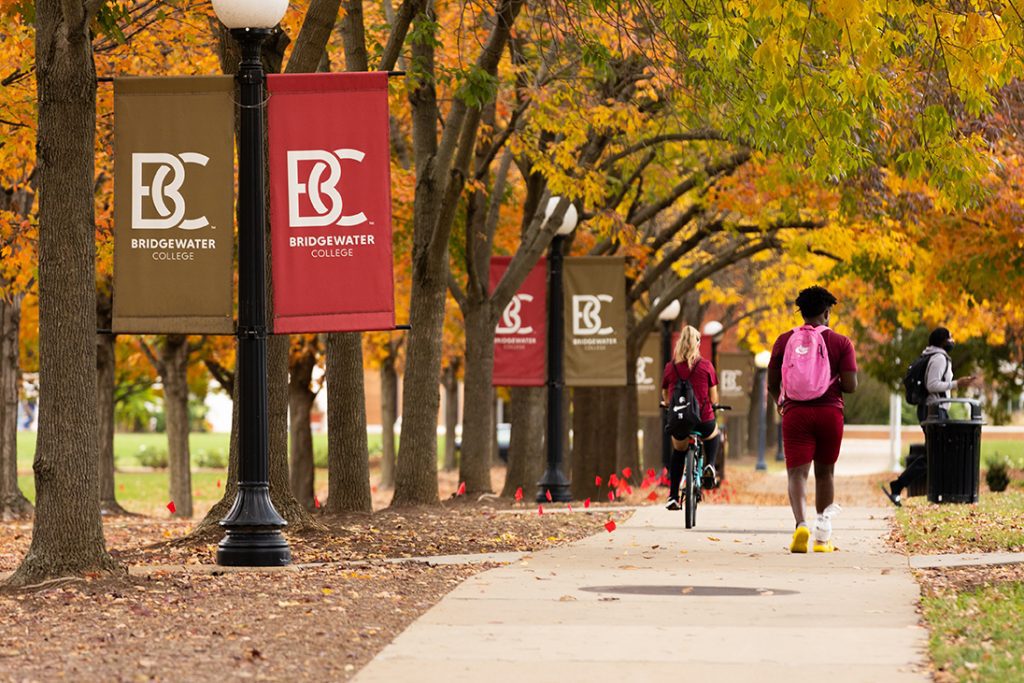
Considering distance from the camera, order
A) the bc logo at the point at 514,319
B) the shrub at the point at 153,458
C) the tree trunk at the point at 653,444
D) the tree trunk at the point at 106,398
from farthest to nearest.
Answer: the shrub at the point at 153,458 < the tree trunk at the point at 653,444 < the tree trunk at the point at 106,398 < the bc logo at the point at 514,319

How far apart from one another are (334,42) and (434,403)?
210 inches

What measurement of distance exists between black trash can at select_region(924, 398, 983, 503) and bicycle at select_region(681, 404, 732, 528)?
3.71 m

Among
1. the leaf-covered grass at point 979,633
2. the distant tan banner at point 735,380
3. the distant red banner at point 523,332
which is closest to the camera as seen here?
the leaf-covered grass at point 979,633

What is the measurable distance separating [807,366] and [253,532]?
13.1ft

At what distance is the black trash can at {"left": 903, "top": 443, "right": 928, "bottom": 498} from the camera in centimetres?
2166

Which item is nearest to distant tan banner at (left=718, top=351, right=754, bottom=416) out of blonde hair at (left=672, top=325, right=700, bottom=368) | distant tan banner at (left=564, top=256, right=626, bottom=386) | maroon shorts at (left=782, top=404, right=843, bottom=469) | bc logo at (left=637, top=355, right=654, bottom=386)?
bc logo at (left=637, top=355, right=654, bottom=386)

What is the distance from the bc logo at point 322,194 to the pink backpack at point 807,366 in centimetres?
317

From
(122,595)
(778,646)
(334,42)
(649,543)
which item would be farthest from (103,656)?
(334,42)

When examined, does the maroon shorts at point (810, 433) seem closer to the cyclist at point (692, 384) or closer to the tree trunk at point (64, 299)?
the cyclist at point (692, 384)

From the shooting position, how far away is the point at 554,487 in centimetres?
2173

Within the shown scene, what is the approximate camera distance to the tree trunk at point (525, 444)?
24469 mm

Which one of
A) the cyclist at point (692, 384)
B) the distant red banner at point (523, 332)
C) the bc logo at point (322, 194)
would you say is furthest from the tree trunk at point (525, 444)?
the bc logo at point (322, 194)

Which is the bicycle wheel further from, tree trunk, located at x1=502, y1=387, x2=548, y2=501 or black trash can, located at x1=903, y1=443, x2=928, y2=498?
tree trunk, located at x1=502, y1=387, x2=548, y2=501

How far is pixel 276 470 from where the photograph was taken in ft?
46.2
